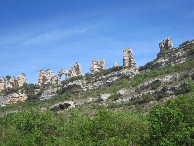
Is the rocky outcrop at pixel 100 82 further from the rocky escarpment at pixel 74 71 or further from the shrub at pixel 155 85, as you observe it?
the shrub at pixel 155 85

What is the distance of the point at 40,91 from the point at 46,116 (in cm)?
6764

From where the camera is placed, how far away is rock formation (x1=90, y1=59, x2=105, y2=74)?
12326cm

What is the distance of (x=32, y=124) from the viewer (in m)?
37.8

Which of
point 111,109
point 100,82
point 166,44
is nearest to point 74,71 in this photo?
point 100,82

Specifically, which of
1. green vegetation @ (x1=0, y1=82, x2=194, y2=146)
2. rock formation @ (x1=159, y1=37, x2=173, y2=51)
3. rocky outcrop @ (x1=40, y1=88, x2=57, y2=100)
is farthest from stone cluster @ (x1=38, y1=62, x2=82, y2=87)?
green vegetation @ (x1=0, y1=82, x2=194, y2=146)

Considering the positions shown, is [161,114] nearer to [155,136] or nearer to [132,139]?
[155,136]

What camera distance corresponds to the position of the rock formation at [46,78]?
122706 mm

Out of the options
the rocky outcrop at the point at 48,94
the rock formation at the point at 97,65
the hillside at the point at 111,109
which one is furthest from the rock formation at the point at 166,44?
the rocky outcrop at the point at 48,94

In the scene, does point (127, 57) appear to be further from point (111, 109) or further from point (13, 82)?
point (13, 82)

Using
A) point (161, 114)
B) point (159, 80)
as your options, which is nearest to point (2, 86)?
point (159, 80)

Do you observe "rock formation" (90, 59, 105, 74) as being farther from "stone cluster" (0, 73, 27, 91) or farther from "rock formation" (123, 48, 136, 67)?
"stone cluster" (0, 73, 27, 91)

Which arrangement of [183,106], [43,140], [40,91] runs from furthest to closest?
[40,91] → [43,140] → [183,106]

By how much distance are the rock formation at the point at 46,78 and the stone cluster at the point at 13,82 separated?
1177cm

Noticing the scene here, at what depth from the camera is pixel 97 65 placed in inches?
4906
